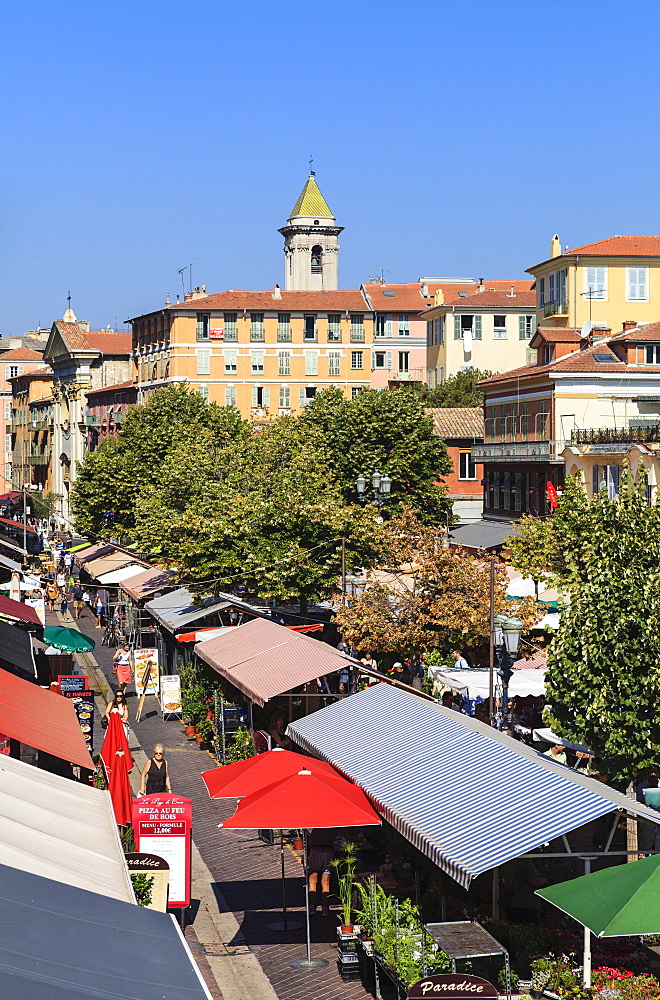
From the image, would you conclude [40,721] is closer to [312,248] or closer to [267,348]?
[267,348]

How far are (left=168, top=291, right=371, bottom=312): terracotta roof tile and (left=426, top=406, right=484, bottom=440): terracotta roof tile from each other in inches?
876

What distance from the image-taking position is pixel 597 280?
65.1m

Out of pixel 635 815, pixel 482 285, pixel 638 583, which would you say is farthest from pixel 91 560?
pixel 482 285

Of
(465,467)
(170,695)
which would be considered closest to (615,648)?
(170,695)

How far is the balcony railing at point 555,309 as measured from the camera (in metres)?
66.0

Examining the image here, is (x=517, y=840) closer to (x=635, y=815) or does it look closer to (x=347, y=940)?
(x=635, y=815)

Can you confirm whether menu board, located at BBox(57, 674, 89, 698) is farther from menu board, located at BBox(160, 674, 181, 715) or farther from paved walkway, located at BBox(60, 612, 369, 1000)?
paved walkway, located at BBox(60, 612, 369, 1000)

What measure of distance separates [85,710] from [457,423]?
156 ft

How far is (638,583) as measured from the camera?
16.3 m

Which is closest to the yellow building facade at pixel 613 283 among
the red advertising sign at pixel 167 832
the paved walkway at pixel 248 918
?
the paved walkway at pixel 248 918

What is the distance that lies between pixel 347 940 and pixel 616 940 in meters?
2.71

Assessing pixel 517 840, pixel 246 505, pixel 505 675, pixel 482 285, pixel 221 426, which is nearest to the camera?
pixel 517 840

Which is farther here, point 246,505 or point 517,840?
point 246,505

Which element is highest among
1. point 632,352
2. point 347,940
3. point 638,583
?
point 632,352
